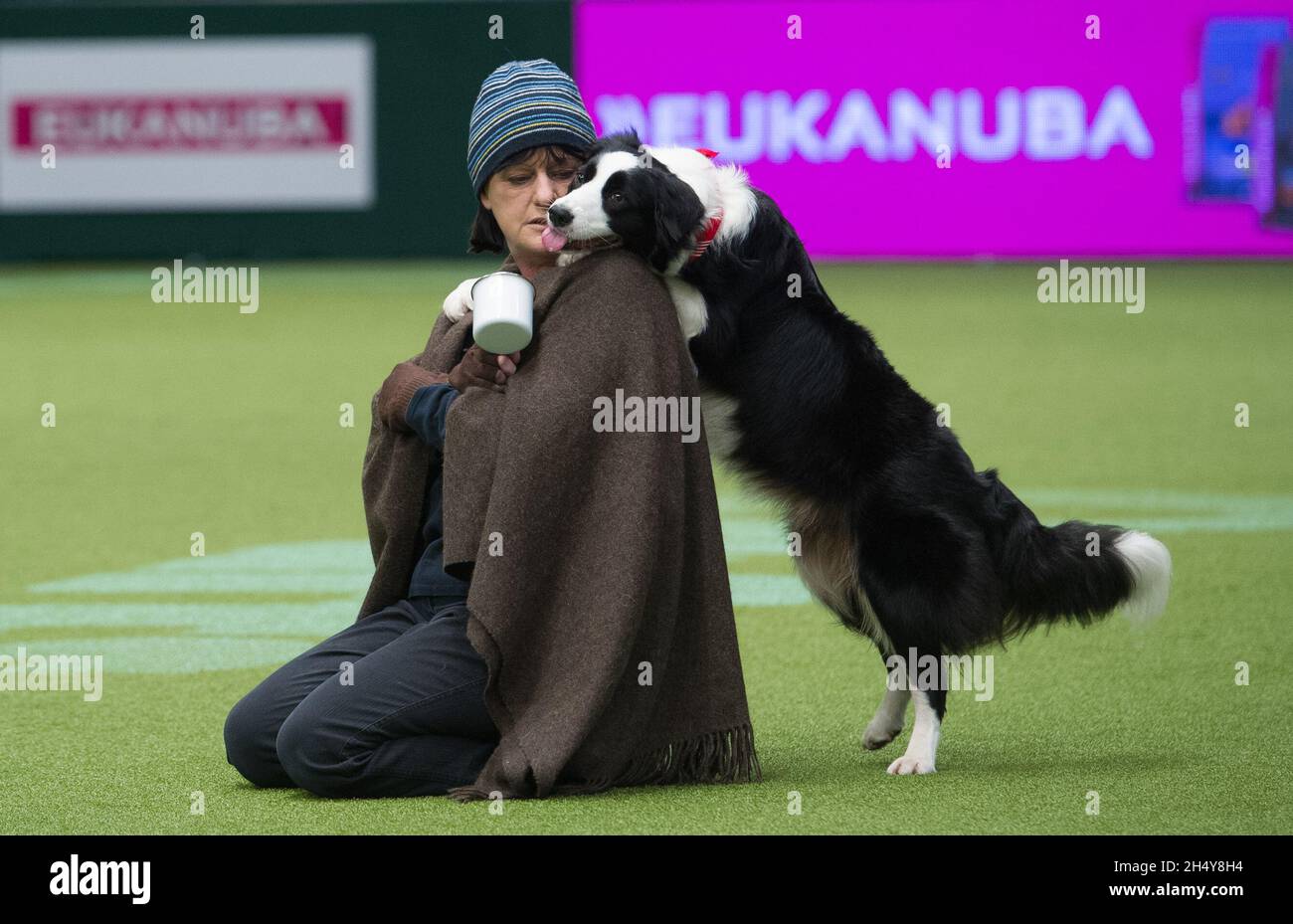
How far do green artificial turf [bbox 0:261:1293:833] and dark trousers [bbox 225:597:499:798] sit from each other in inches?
3.3

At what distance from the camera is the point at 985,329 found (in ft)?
50.2

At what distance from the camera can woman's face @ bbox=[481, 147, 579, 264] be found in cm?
416

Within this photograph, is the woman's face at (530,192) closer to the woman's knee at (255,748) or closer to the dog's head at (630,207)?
the dog's head at (630,207)

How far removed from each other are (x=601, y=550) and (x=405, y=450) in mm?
548

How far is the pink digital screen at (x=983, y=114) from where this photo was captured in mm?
20484

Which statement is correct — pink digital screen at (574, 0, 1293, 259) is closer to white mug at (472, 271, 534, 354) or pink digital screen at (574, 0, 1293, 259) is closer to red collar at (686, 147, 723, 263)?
red collar at (686, 147, 723, 263)

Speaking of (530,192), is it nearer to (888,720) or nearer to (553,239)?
(553,239)

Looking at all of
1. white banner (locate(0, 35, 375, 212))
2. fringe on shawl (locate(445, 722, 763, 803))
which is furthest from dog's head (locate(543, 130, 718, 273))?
white banner (locate(0, 35, 375, 212))

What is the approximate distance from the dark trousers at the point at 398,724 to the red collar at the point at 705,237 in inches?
36.0

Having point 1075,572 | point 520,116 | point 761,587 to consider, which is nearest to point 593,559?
point 520,116

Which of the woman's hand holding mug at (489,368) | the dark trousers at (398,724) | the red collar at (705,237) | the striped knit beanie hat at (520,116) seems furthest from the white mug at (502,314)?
the dark trousers at (398,724)

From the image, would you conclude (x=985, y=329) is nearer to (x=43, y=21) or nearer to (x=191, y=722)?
(x=191, y=722)

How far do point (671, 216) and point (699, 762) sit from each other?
44.8 inches

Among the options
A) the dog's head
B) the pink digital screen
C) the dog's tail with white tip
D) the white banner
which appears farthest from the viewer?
the white banner
